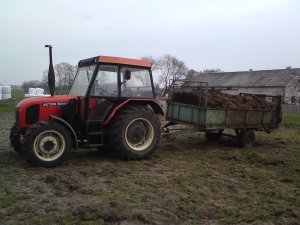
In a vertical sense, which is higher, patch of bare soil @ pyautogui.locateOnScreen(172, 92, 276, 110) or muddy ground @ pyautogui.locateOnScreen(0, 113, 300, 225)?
patch of bare soil @ pyautogui.locateOnScreen(172, 92, 276, 110)

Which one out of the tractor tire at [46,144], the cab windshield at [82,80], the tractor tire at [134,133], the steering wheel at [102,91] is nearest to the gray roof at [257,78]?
the tractor tire at [134,133]

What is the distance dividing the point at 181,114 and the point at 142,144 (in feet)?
8.33

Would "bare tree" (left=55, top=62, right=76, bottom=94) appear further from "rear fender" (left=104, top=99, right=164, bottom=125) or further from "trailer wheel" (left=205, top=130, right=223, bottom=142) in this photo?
"trailer wheel" (left=205, top=130, right=223, bottom=142)

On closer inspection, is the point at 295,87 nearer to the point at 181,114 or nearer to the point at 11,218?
the point at 181,114

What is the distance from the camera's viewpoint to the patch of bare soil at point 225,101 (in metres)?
10.8

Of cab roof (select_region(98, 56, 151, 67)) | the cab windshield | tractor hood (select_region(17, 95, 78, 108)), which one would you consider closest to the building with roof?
cab roof (select_region(98, 56, 151, 67))

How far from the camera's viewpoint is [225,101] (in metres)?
11.0

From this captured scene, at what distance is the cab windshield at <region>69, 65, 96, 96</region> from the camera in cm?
869

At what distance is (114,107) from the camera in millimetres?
8656

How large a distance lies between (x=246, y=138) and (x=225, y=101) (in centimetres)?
125

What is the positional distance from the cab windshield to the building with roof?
37872 millimetres

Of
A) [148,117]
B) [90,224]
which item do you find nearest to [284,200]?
[90,224]

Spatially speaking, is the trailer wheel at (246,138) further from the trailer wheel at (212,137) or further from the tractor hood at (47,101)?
the tractor hood at (47,101)

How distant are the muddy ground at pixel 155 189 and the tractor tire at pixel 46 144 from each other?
0.23 m
